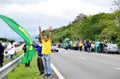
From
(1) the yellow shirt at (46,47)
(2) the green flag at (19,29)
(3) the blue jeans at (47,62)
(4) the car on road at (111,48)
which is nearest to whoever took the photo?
(2) the green flag at (19,29)

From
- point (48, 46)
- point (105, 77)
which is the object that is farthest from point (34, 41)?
point (105, 77)

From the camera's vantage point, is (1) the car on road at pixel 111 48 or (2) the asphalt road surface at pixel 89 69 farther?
(1) the car on road at pixel 111 48

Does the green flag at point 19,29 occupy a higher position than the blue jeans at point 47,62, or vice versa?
the green flag at point 19,29

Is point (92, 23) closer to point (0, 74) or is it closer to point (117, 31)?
point (117, 31)

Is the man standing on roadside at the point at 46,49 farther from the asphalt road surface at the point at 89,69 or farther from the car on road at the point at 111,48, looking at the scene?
the car on road at the point at 111,48

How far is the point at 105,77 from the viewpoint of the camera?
645 inches

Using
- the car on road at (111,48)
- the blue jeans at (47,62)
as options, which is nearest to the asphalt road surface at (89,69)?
the blue jeans at (47,62)

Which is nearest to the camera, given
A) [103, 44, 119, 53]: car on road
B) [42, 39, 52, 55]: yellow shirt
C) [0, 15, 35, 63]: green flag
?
[0, 15, 35, 63]: green flag

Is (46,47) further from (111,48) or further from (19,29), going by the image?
(111,48)

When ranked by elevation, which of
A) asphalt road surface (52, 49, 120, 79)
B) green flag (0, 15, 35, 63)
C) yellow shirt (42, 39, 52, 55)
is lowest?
asphalt road surface (52, 49, 120, 79)

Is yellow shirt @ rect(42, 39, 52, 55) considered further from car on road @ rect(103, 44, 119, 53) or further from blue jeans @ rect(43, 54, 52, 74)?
car on road @ rect(103, 44, 119, 53)

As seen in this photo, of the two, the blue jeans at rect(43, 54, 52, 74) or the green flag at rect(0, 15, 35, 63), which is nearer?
the green flag at rect(0, 15, 35, 63)

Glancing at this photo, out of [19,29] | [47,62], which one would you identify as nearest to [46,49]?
[47,62]

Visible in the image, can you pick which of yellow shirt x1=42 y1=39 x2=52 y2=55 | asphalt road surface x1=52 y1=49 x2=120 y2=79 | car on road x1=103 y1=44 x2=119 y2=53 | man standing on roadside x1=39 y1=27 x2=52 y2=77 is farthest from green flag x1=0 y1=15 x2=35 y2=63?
car on road x1=103 y1=44 x2=119 y2=53
